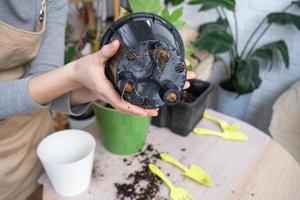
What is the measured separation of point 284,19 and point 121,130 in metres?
1.04

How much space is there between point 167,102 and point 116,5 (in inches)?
39.7

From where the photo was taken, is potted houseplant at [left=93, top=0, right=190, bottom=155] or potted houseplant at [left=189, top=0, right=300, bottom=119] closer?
potted houseplant at [left=93, top=0, right=190, bottom=155]

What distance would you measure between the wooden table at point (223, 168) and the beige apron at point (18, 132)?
87mm

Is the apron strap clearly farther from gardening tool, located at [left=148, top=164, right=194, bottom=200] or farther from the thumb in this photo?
gardening tool, located at [left=148, top=164, right=194, bottom=200]

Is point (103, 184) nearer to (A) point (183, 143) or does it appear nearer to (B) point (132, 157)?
(B) point (132, 157)

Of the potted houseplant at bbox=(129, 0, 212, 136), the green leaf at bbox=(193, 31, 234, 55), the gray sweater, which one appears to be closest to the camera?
the gray sweater

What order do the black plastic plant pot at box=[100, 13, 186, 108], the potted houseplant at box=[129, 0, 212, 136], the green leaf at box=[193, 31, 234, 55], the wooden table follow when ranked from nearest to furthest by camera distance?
the black plastic plant pot at box=[100, 13, 186, 108] < the wooden table < the potted houseplant at box=[129, 0, 212, 136] < the green leaf at box=[193, 31, 234, 55]

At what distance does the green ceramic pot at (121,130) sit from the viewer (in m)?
0.71

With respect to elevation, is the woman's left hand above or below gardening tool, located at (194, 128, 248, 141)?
above

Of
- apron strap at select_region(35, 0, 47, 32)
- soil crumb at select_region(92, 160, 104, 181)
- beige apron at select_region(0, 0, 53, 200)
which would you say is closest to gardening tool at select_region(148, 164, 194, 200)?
soil crumb at select_region(92, 160, 104, 181)

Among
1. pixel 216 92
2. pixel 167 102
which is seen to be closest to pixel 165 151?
pixel 167 102

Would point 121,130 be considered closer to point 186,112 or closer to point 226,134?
point 186,112

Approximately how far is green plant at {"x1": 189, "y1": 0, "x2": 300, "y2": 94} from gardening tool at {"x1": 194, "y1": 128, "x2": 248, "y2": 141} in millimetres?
672

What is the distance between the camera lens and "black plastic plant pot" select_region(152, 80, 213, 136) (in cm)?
81
